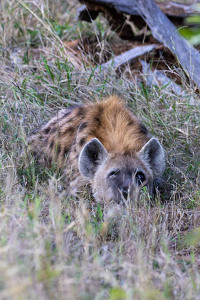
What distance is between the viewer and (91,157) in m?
4.12

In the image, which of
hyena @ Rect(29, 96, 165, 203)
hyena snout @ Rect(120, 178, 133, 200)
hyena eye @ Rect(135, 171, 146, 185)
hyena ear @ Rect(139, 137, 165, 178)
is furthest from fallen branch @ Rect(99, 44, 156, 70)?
hyena snout @ Rect(120, 178, 133, 200)

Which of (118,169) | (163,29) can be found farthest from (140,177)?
(163,29)

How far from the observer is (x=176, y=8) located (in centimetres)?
653

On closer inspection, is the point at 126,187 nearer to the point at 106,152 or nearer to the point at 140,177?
the point at 140,177

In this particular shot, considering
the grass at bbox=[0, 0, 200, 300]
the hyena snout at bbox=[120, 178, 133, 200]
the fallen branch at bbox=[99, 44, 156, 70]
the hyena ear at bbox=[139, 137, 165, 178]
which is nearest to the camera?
the grass at bbox=[0, 0, 200, 300]

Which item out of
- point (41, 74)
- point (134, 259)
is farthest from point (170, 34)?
point (134, 259)

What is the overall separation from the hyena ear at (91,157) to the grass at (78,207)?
220mm

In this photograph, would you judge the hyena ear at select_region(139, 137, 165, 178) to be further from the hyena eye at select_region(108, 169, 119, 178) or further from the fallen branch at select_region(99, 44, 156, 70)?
the fallen branch at select_region(99, 44, 156, 70)

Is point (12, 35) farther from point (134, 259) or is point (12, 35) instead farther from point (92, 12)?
point (134, 259)

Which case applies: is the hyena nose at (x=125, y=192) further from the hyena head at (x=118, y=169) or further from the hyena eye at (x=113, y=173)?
the hyena eye at (x=113, y=173)

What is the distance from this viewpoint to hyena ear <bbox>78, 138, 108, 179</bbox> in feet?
13.2

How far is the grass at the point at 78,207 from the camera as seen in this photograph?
2.34m

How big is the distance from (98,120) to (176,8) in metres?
2.83

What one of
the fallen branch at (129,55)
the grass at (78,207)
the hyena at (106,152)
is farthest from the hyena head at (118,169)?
the fallen branch at (129,55)
